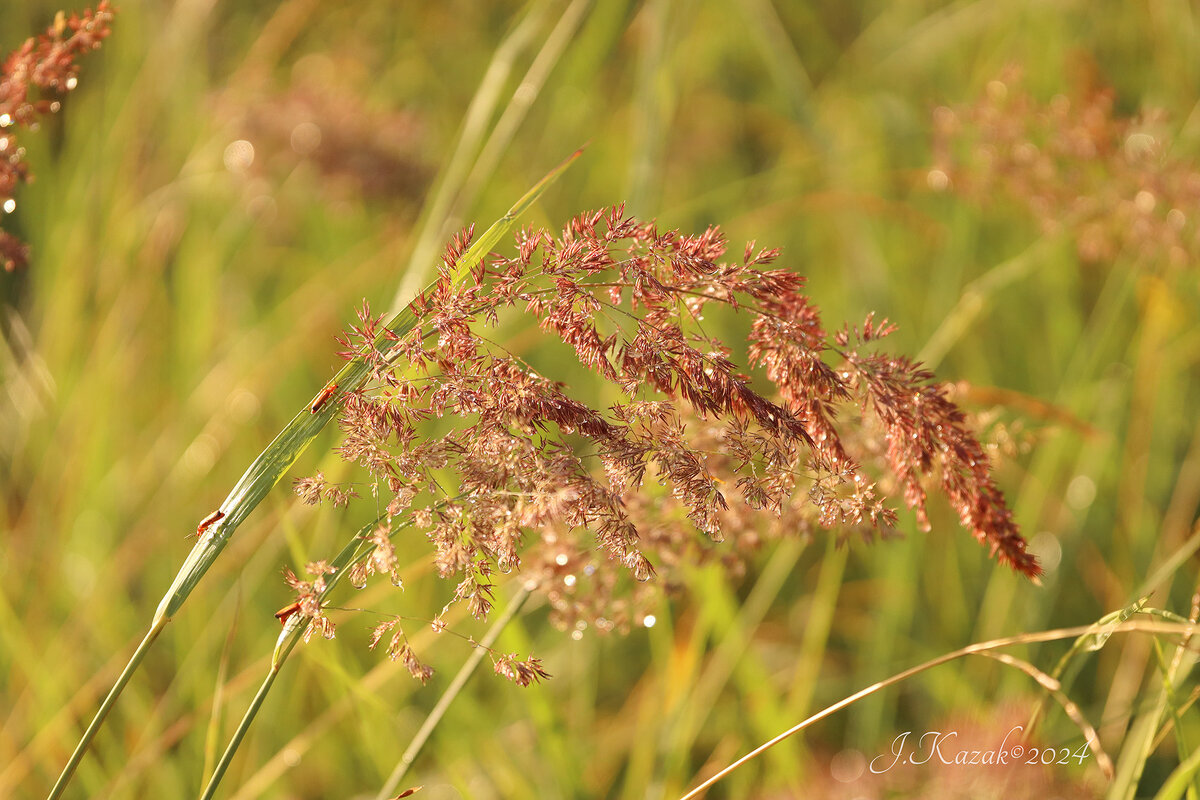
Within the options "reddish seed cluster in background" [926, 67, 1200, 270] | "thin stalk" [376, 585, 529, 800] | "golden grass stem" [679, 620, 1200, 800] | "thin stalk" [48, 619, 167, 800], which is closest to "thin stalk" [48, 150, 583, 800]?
"thin stalk" [48, 619, 167, 800]

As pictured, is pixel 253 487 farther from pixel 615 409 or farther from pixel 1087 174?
pixel 1087 174

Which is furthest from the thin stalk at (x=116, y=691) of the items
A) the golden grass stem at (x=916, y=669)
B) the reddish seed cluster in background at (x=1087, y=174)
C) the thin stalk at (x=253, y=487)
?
the reddish seed cluster in background at (x=1087, y=174)

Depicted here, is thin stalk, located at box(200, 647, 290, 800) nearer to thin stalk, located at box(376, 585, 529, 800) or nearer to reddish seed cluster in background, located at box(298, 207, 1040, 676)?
reddish seed cluster in background, located at box(298, 207, 1040, 676)

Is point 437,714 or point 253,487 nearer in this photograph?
point 253,487

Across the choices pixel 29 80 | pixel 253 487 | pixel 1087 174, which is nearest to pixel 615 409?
pixel 253 487

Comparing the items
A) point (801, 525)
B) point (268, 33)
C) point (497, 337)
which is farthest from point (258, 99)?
point (801, 525)

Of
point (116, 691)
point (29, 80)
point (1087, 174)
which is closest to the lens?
point (116, 691)

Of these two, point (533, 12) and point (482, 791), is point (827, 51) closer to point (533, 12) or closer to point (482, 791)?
point (533, 12)
